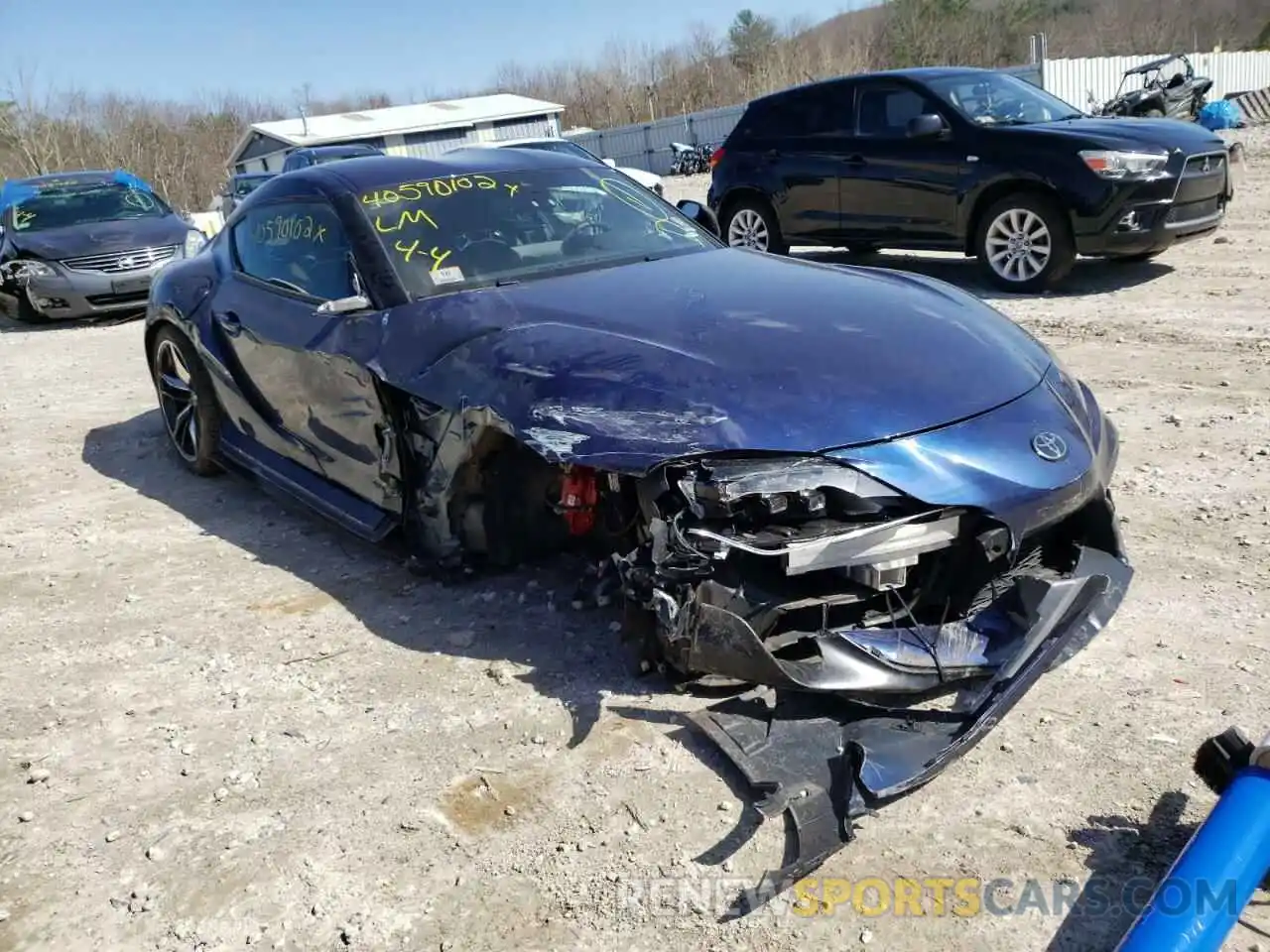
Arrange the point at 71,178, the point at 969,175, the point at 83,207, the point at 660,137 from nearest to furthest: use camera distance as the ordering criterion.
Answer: the point at 969,175 < the point at 83,207 < the point at 71,178 < the point at 660,137

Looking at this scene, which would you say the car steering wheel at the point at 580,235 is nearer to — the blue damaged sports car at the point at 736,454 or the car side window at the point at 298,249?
the blue damaged sports car at the point at 736,454

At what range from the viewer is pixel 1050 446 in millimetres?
2840

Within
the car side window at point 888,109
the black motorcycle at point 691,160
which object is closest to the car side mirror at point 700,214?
the car side window at point 888,109

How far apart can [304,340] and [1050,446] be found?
9.07ft

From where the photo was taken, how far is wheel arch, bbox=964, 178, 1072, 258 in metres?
7.74

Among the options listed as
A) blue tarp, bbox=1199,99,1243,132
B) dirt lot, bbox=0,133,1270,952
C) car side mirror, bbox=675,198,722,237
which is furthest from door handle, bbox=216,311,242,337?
blue tarp, bbox=1199,99,1243,132

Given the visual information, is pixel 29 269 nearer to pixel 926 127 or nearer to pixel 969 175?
pixel 926 127

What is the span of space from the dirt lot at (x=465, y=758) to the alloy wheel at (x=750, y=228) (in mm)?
5470

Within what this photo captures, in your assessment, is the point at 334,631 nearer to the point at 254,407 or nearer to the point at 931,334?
the point at 254,407

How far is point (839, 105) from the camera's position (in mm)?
9141

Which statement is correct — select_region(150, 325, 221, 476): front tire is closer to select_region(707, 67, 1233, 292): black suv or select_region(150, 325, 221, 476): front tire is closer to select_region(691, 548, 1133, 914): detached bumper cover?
select_region(691, 548, 1133, 914): detached bumper cover

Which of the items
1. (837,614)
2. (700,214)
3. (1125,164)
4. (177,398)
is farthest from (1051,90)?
(837,614)

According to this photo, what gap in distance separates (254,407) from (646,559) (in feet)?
8.79

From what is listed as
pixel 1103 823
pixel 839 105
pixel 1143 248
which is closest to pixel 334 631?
pixel 1103 823
